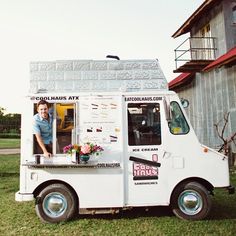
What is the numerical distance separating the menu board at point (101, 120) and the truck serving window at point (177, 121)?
3.45 ft

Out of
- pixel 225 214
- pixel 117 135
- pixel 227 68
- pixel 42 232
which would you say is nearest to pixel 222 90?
pixel 227 68

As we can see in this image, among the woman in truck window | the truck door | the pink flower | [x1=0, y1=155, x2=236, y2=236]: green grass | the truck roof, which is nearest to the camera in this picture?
[x1=0, y1=155, x2=236, y2=236]: green grass

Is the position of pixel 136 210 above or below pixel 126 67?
below

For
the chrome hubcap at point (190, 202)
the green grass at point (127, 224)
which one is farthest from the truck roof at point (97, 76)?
the green grass at point (127, 224)

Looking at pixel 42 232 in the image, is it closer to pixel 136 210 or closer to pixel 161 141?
pixel 136 210

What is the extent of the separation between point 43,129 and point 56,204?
151cm

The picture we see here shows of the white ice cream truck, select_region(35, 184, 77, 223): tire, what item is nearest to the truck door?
the white ice cream truck

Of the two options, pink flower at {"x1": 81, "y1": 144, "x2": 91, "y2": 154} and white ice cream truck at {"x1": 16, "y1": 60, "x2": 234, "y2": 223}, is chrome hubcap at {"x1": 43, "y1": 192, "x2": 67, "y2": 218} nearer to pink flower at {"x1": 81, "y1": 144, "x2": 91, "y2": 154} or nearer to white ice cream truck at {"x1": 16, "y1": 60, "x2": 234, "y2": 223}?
white ice cream truck at {"x1": 16, "y1": 60, "x2": 234, "y2": 223}

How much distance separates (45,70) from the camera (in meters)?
6.53

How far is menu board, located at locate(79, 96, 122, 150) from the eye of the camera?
623cm

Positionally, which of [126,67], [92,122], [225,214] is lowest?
[225,214]

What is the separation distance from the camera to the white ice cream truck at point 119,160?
613 centimetres

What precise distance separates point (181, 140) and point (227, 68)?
1022cm

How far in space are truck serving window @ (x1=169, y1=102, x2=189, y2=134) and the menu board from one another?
1.05m
